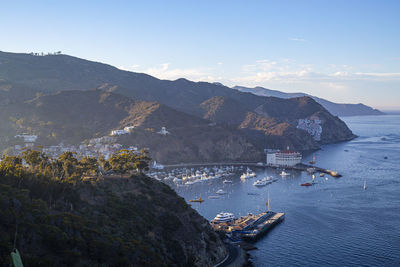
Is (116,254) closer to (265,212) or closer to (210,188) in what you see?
(265,212)

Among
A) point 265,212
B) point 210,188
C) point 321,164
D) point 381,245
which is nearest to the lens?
point 381,245

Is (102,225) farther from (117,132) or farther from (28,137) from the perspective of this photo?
(117,132)

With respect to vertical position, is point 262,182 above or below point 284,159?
below

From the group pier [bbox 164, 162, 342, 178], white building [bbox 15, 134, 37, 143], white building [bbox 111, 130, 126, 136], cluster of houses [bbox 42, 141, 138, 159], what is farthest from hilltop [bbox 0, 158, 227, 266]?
white building [bbox 111, 130, 126, 136]

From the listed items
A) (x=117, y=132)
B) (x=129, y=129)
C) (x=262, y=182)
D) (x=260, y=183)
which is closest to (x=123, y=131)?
(x=117, y=132)

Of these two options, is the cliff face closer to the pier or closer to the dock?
the dock

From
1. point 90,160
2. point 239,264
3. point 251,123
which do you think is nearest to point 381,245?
point 239,264
